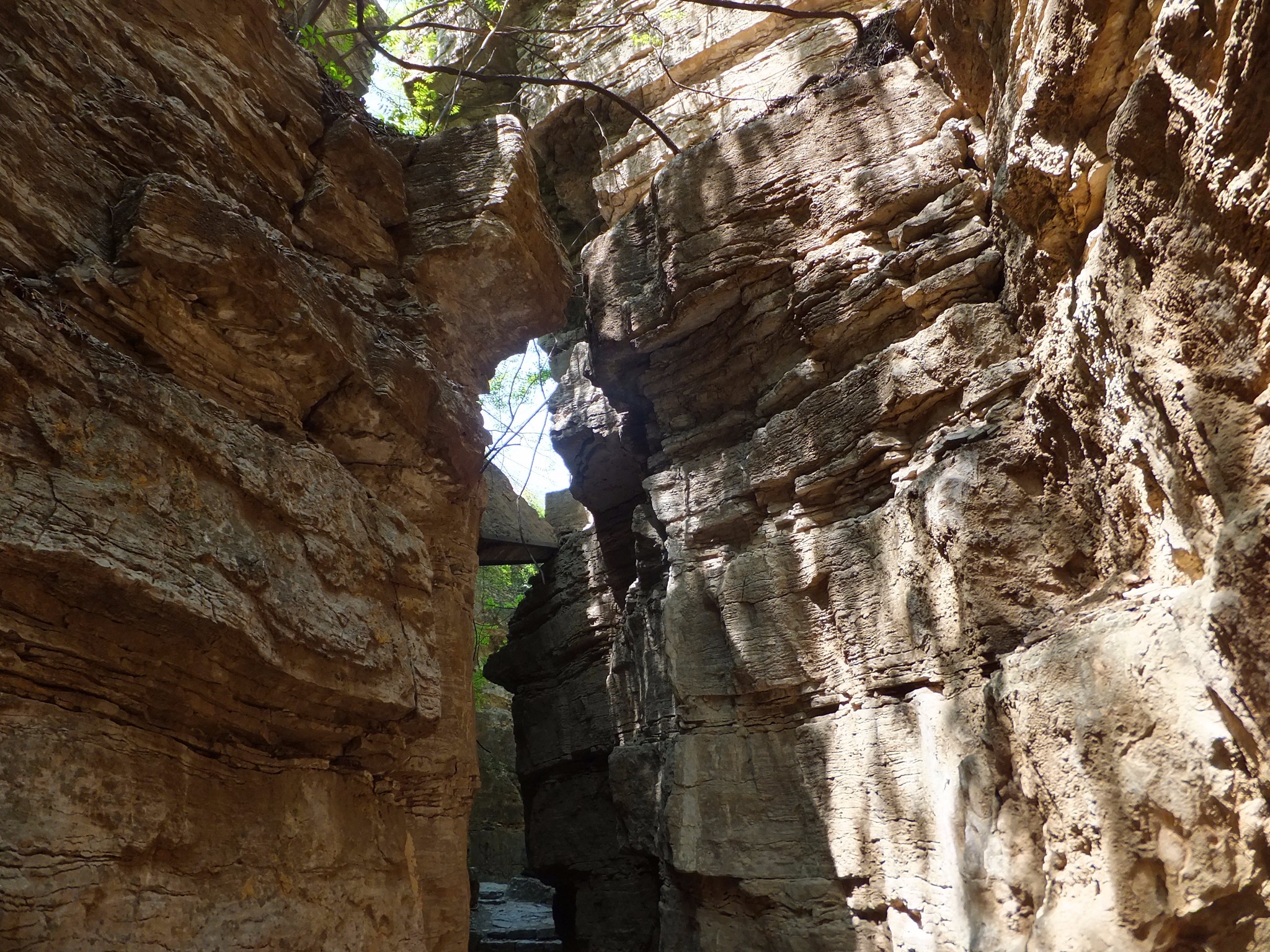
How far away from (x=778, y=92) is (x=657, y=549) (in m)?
6.00

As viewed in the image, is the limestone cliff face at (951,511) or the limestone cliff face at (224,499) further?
the limestone cliff face at (224,499)

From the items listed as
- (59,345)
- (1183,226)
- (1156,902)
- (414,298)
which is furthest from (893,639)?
(59,345)

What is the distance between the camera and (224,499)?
4.25m

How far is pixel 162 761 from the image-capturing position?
386 centimetres

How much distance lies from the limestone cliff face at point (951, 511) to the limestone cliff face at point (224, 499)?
2181 millimetres

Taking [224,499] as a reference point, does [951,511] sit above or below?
below

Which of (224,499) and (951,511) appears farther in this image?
(951,511)

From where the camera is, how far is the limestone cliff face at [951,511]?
3141 mm

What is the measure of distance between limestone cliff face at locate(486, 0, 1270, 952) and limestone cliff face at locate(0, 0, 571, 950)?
7.16ft

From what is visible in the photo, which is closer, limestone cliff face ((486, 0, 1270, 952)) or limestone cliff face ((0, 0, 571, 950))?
limestone cliff face ((486, 0, 1270, 952))

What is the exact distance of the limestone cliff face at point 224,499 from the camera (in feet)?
11.3

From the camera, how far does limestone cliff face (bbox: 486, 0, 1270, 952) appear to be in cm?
314

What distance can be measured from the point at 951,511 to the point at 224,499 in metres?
4.35

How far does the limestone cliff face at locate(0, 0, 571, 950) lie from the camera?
11.3ft
